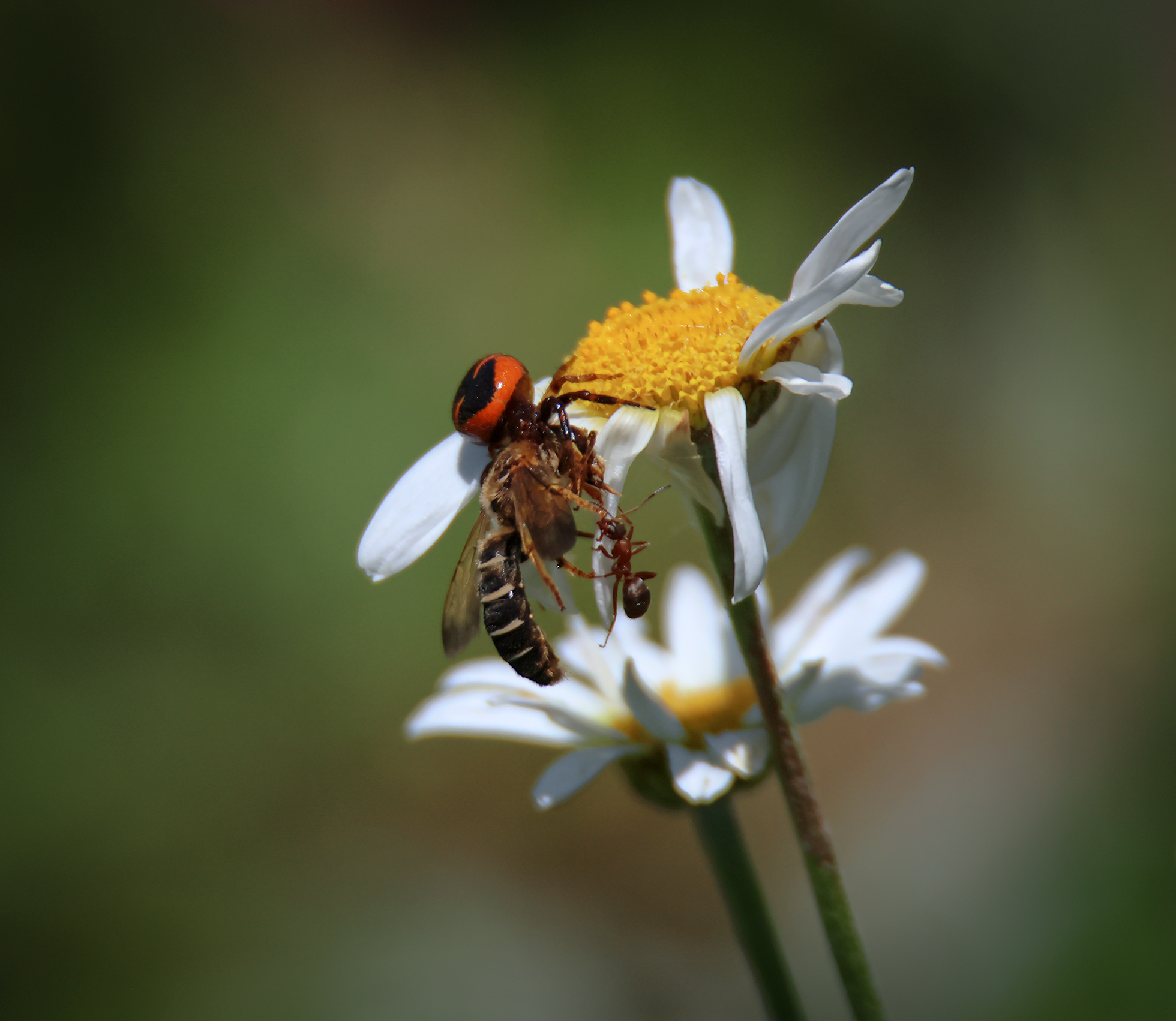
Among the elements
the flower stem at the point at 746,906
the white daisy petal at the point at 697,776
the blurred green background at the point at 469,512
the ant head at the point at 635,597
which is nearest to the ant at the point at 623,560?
the ant head at the point at 635,597

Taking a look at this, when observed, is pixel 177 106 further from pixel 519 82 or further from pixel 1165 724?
pixel 1165 724

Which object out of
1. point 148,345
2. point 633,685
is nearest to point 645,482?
point 633,685

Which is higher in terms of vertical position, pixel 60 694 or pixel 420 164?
pixel 420 164

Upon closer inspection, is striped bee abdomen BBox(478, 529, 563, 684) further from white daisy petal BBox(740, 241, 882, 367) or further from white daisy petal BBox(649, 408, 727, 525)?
→ white daisy petal BBox(740, 241, 882, 367)

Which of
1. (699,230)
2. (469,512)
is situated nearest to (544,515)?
(699,230)

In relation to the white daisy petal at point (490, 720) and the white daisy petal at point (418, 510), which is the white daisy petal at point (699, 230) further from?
the white daisy petal at point (490, 720)

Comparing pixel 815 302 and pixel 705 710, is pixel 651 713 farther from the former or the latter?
pixel 815 302
